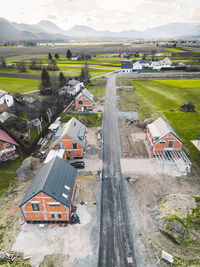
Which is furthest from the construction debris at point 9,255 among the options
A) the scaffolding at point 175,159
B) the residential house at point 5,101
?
the residential house at point 5,101

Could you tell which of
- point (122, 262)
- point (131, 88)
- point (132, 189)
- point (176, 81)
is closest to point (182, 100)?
point (131, 88)

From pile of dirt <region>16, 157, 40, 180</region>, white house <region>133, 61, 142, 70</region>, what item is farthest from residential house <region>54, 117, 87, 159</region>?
white house <region>133, 61, 142, 70</region>

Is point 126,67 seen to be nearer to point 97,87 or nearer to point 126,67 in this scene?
point 126,67

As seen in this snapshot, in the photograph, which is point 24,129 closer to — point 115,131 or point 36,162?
point 36,162

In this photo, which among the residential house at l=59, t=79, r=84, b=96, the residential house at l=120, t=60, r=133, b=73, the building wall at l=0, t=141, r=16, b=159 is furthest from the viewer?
the residential house at l=120, t=60, r=133, b=73

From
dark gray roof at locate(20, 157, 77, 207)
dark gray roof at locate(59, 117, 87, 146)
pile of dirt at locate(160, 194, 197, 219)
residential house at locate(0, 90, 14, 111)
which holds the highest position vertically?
residential house at locate(0, 90, 14, 111)

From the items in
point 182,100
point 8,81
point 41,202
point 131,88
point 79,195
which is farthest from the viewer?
point 8,81

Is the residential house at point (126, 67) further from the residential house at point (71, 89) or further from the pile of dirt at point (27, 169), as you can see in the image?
the pile of dirt at point (27, 169)

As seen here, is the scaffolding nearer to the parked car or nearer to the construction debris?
the parked car
